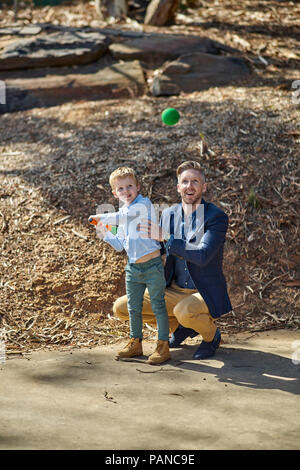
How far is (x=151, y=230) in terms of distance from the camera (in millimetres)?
4176

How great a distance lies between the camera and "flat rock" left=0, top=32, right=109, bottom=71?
Result: 31.4ft

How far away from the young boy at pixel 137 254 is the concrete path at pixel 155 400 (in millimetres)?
333

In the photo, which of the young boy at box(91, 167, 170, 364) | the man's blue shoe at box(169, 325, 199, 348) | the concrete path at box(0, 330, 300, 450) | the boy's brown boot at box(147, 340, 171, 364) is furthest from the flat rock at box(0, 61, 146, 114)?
the boy's brown boot at box(147, 340, 171, 364)

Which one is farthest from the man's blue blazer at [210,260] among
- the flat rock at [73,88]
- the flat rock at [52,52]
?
the flat rock at [52,52]

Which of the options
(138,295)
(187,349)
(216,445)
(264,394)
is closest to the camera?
(216,445)

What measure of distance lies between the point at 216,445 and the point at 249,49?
27.5 feet

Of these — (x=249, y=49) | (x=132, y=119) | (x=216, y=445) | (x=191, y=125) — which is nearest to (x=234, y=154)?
(x=191, y=125)

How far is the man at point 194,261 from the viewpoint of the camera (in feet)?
13.9

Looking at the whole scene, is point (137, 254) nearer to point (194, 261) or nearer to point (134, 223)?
point (134, 223)

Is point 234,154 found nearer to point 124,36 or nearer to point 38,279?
point 38,279

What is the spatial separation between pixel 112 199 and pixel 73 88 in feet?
10.7

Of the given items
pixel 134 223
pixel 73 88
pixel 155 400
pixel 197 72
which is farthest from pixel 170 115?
pixel 155 400

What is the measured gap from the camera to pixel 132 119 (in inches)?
319

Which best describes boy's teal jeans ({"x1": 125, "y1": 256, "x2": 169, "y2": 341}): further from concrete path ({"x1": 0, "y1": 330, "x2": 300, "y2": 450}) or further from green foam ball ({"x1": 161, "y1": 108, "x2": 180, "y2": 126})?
green foam ball ({"x1": 161, "y1": 108, "x2": 180, "y2": 126})
